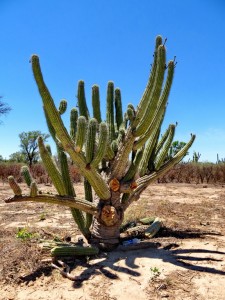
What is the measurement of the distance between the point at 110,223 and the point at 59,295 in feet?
4.04

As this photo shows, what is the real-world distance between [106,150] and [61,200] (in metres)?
0.82

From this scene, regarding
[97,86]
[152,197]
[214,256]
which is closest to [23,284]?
[214,256]

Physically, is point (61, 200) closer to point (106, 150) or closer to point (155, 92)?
point (106, 150)

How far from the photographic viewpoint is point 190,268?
3.58 meters

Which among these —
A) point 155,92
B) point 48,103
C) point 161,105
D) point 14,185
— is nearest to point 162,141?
point 161,105

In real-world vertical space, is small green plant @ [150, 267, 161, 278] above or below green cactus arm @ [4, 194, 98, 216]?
below

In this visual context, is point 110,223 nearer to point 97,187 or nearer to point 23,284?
point 97,187

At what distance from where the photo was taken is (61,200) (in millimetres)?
4008

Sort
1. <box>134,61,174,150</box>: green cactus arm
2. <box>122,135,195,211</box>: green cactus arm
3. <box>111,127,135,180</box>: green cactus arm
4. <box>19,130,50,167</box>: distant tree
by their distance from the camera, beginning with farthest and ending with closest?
<box>19,130,50,167</box>: distant tree, <box>122,135,195,211</box>: green cactus arm, <box>134,61,174,150</box>: green cactus arm, <box>111,127,135,180</box>: green cactus arm

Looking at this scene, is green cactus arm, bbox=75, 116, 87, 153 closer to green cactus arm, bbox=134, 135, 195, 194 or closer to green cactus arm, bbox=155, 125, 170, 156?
green cactus arm, bbox=134, 135, 195, 194

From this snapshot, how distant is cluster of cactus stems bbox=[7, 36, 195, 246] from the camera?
11.9ft

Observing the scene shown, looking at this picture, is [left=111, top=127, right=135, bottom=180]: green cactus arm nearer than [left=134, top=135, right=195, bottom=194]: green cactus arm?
Yes

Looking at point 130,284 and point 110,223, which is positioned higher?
point 110,223

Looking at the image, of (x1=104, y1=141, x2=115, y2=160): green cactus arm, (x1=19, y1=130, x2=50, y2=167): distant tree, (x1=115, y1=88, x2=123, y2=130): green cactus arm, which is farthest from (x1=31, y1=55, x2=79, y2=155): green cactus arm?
(x1=19, y1=130, x2=50, y2=167): distant tree
